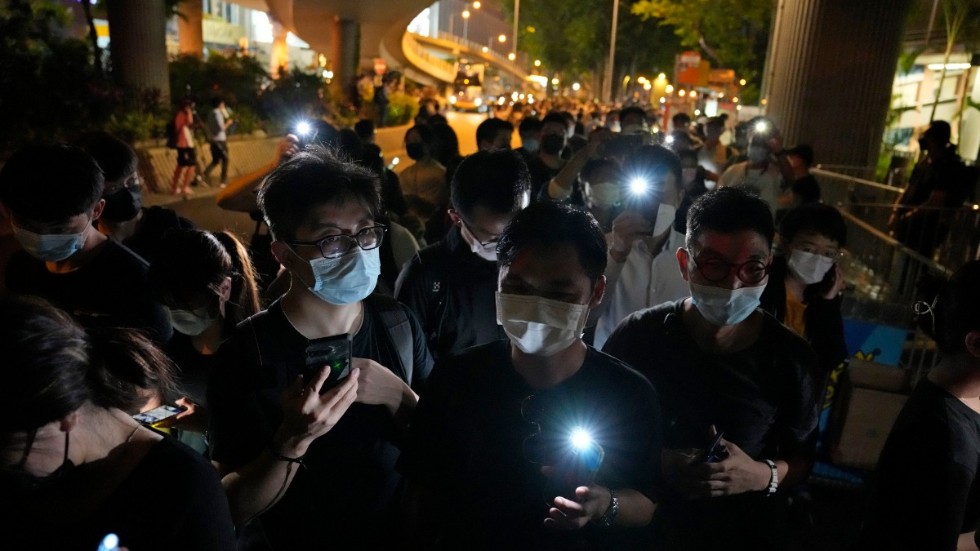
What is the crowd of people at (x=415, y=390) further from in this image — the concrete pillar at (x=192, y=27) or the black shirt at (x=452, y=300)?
the concrete pillar at (x=192, y=27)

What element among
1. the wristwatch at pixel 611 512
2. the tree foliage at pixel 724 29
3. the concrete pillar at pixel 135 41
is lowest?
the wristwatch at pixel 611 512

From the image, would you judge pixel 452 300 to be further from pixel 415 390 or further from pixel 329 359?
pixel 329 359

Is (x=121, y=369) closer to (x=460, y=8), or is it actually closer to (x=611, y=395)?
(x=611, y=395)

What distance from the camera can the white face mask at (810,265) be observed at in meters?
3.62

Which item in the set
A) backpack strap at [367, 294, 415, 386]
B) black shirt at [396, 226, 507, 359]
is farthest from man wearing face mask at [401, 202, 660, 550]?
black shirt at [396, 226, 507, 359]

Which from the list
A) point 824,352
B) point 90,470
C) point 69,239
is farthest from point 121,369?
point 824,352

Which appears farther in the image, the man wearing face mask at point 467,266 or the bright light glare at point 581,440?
the man wearing face mask at point 467,266

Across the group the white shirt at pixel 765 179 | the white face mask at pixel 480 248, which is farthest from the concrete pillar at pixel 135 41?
the white face mask at pixel 480 248

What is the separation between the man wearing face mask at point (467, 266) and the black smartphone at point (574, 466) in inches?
50.9

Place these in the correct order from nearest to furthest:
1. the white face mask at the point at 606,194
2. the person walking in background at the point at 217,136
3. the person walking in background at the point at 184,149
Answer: the white face mask at the point at 606,194 → the person walking in background at the point at 184,149 → the person walking in background at the point at 217,136

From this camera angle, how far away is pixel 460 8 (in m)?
166

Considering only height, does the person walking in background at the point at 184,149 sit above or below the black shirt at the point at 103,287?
below

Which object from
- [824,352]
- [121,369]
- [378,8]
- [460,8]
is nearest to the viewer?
[121,369]

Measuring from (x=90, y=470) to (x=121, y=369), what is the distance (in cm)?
21
